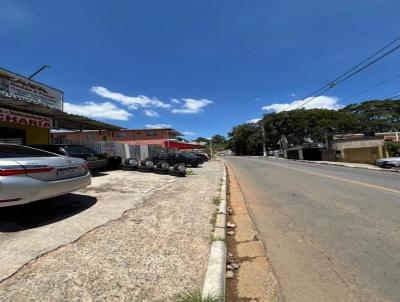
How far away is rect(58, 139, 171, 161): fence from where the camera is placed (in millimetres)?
16189

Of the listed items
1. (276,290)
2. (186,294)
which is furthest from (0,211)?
(276,290)

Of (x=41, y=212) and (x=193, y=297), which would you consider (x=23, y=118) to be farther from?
(x=193, y=297)

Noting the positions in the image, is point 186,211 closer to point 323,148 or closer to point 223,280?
point 223,280

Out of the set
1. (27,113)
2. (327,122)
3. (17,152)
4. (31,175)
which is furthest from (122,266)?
(327,122)

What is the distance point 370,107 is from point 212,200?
87.8 m

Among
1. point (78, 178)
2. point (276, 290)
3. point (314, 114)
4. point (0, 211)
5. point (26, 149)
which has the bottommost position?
point (276, 290)

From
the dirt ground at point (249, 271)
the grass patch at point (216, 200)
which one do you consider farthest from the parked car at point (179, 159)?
the dirt ground at point (249, 271)

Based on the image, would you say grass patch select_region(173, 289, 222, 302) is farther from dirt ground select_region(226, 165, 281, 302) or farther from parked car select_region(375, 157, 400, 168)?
parked car select_region(375, 157, 400, 168)

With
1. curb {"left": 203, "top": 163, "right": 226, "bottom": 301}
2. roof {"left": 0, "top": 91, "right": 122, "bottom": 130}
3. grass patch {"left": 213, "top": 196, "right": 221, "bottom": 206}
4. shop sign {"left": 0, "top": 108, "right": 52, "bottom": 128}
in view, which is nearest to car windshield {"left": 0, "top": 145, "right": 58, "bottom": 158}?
curb {"left": 203, "top": 163, "right": 226, "bottom": 301}

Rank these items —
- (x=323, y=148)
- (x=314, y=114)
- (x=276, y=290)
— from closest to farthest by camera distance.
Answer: (x=276, y=290), (x=323, y=148), (x=314, y=114)

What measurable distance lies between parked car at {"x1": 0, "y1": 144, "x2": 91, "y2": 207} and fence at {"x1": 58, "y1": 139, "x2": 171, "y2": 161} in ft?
28.5

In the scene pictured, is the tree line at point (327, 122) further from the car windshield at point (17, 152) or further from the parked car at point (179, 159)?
the car windshield at point (17, 152)

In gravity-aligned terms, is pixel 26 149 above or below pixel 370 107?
below

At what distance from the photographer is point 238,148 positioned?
4277 inches
